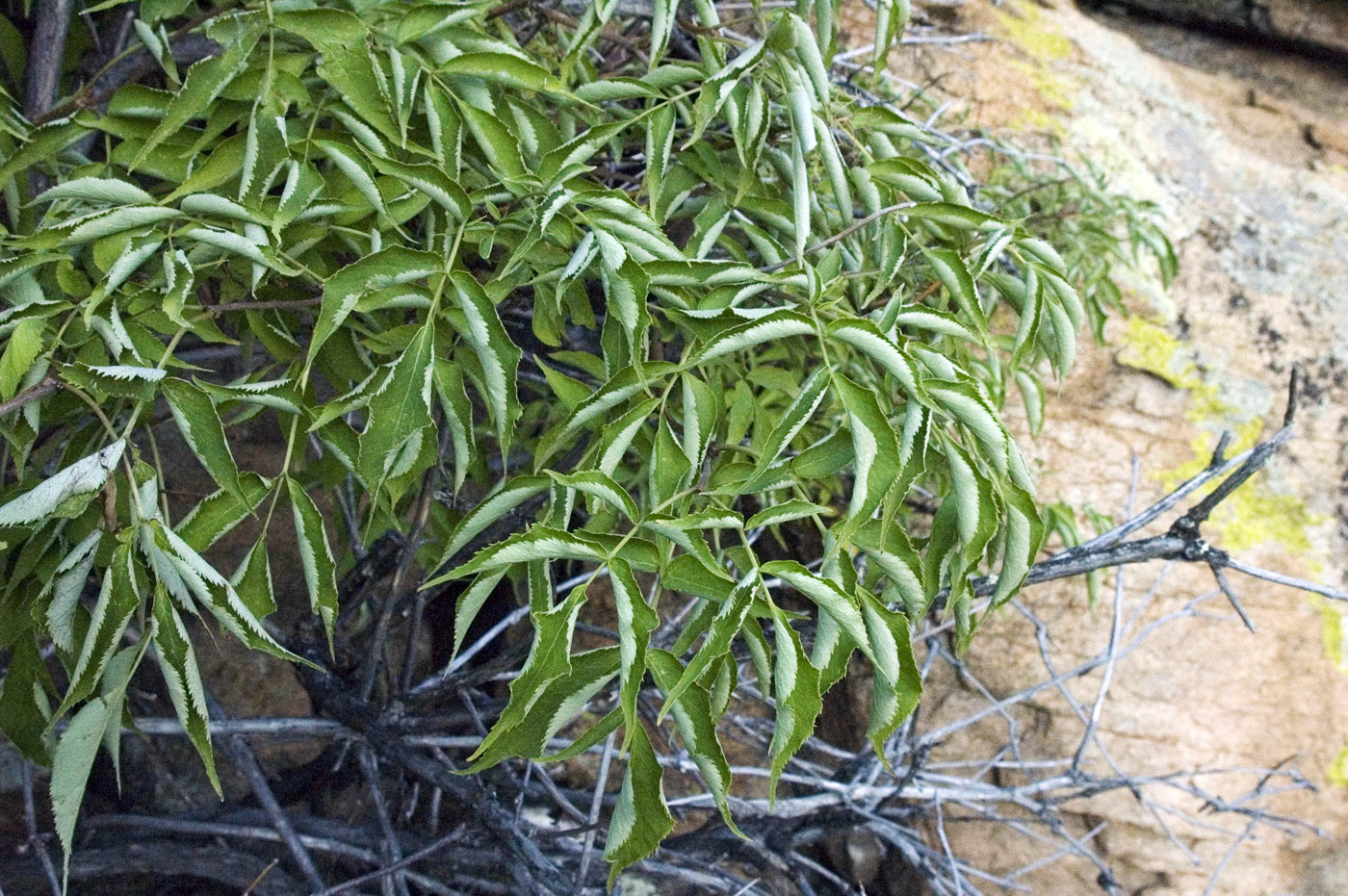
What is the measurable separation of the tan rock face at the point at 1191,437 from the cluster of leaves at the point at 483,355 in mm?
951

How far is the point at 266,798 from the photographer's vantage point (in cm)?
122

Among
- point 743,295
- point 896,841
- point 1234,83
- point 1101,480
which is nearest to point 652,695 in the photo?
point 896,841

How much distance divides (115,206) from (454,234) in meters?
0.29

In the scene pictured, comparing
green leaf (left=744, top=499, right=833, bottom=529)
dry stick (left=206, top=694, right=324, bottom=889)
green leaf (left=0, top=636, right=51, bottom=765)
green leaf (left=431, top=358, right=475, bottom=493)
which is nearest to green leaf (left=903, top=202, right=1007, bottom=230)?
green leaf (left=744, top=499, right=833, bottom=529)

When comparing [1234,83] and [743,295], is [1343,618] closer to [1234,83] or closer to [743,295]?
[1234,83]

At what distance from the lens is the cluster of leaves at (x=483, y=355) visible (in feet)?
2.40

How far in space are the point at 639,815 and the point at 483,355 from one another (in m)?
0.37

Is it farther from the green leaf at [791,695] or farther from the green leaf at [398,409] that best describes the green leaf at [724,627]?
the green leaf at [398,409]

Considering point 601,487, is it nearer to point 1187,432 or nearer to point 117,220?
point 117,220

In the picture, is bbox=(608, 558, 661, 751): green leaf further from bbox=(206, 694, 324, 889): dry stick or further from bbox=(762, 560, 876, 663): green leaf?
bbox=(206, 694, 324, 889): dry stick

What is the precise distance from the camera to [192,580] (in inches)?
28.3

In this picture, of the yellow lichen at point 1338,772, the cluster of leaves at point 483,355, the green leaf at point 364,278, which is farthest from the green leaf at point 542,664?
the yellow lichen at point 1338,772

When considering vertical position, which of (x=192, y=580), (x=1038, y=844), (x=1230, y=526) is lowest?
(x=1038, y=844)

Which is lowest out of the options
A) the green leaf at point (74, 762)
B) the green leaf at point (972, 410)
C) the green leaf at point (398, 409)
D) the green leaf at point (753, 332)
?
the green leaf at point (74, 762)
